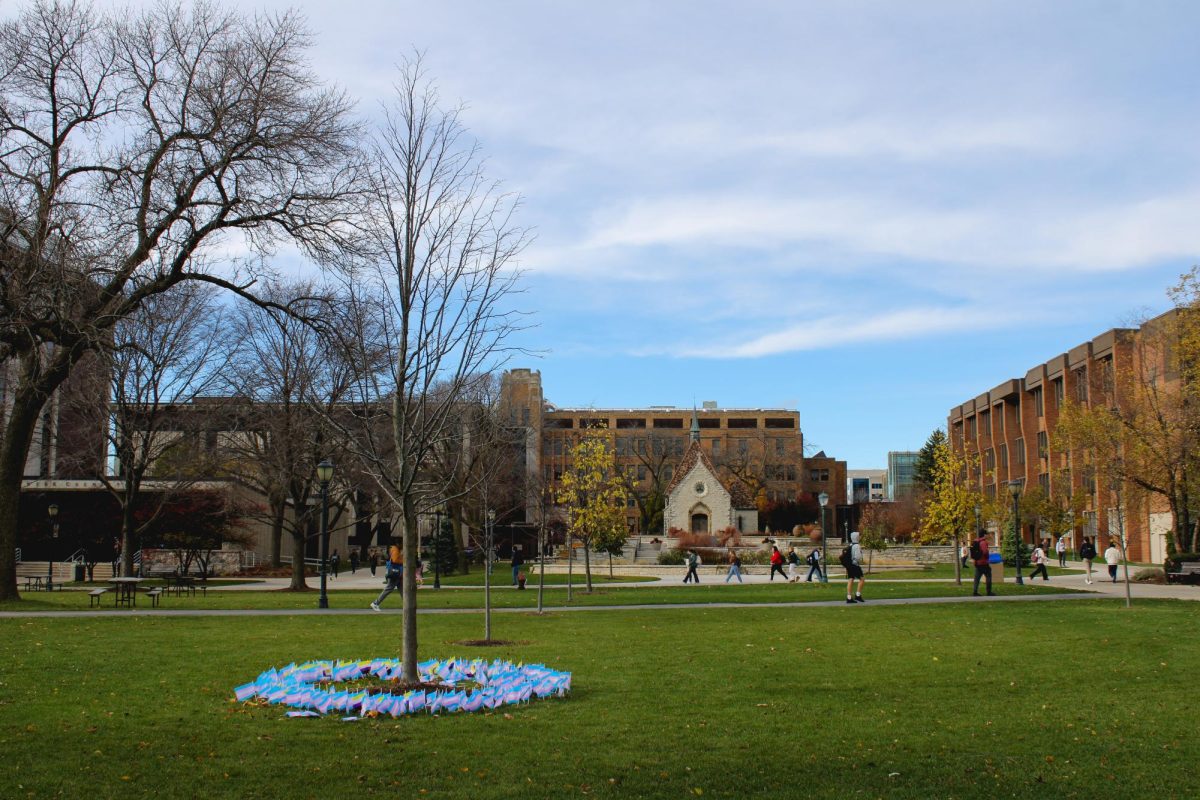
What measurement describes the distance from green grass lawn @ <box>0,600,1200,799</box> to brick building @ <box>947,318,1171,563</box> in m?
30.7

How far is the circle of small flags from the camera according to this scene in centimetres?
1002

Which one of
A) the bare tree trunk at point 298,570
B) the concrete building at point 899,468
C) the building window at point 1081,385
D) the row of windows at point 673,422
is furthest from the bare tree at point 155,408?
the concrete building at point 899,468

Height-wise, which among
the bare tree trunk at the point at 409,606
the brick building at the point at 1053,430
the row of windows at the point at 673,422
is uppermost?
the row of windows at the point at 673,422

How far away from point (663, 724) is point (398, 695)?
2.76 metres

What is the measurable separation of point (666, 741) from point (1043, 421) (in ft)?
245

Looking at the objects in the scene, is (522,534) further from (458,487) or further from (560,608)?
(560,608)

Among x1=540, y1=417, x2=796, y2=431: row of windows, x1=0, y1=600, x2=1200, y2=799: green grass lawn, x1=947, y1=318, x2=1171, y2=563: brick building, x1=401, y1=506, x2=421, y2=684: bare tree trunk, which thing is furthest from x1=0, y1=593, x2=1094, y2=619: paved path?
x1=540, y1=417, x2=796, y2=431: row of windows

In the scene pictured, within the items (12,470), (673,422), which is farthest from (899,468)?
(12,470)

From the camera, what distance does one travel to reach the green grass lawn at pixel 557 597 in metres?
25.7

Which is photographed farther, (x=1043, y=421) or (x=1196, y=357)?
(x=1043, y=421)

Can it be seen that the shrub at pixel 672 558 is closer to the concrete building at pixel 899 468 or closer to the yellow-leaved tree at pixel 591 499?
the yellow-leaved tree at pixel 591 499

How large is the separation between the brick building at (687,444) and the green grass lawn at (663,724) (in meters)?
82.7

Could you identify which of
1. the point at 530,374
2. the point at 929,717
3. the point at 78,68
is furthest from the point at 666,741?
the point at 530,374

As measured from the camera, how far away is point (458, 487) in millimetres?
42219
